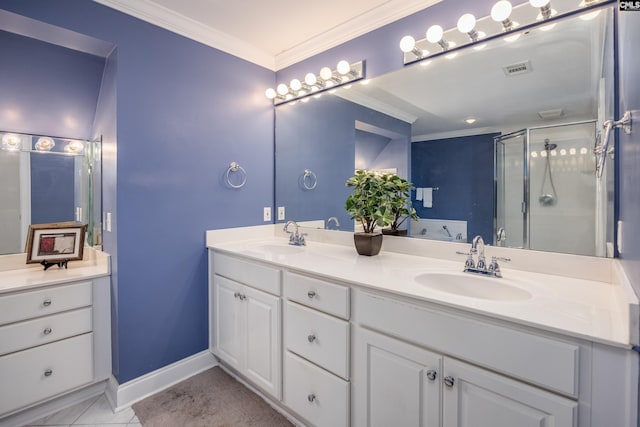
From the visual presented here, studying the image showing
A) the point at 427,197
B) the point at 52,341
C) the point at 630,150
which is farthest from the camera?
the point at 427,197

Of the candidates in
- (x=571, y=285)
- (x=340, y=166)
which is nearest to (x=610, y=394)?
(x=571, y=285)

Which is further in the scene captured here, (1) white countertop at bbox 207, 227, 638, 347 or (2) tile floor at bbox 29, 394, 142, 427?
(2) tile floor at bbox 29, 394, 142, 427

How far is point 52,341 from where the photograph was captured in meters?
1.66

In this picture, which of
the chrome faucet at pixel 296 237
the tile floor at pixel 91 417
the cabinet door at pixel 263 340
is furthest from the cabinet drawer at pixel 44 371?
the chrome faucet at pixel 296 237

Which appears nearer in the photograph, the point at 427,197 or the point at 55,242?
the point at 427,197

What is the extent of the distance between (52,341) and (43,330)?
0.26 feet

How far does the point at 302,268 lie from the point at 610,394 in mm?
1098

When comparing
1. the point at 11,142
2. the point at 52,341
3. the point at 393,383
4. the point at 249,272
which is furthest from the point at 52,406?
the point at 393,383

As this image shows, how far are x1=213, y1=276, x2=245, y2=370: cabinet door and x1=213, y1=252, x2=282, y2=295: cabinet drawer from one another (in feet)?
0.19

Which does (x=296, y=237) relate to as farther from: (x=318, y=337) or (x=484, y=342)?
(x=484, y=342)

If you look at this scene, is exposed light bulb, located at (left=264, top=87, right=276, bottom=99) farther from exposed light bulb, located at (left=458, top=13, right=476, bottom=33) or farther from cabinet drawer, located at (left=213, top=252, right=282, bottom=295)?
exposed light bulb, located at (left=458, top=13, right=476, bottom=33)

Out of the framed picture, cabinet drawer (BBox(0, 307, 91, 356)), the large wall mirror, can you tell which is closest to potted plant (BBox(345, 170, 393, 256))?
the large wall mirror

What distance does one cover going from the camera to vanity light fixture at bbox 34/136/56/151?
6.51ft

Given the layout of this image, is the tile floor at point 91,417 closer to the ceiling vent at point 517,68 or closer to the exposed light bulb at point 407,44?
the exposed light bulb at point 407,44
